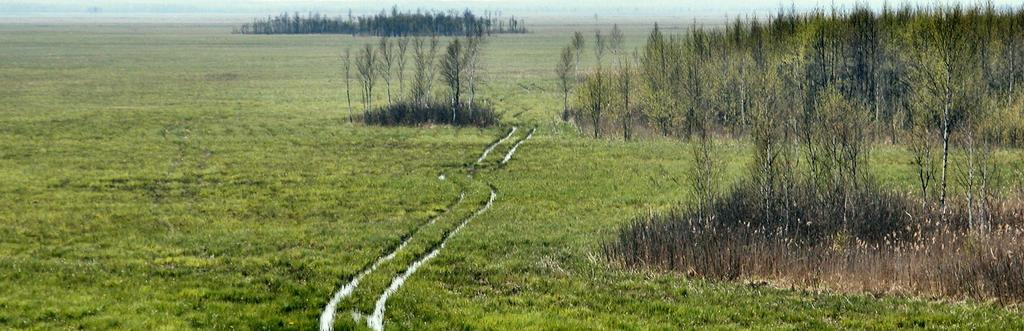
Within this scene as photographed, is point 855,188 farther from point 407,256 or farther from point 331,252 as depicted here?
point 331,252

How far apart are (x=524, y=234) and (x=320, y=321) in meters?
11.6

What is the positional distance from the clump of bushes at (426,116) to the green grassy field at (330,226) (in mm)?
2432

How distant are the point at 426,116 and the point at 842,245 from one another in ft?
148

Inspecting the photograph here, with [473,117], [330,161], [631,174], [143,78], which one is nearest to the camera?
[631,174]

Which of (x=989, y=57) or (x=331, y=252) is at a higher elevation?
(x=989, y=57)

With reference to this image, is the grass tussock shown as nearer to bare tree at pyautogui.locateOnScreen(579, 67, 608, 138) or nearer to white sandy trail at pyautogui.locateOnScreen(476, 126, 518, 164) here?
white sandy trail at pyautogui.locateOnScreen(476, 126, 518, 164)

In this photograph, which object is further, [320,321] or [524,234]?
[524,234]

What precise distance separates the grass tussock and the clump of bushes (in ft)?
122

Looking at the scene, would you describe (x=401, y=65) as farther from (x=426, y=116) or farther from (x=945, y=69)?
(x=945, y=69)

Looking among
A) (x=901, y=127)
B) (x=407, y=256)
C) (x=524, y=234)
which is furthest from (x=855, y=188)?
(x=901, y=127)

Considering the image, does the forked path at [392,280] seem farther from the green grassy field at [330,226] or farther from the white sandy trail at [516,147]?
the white sandy trail at [516,147]

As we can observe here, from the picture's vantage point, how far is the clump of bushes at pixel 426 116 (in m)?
68.1

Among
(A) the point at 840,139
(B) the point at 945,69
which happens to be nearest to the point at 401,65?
(B) the point at 945,69

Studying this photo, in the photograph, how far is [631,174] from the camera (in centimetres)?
4453
